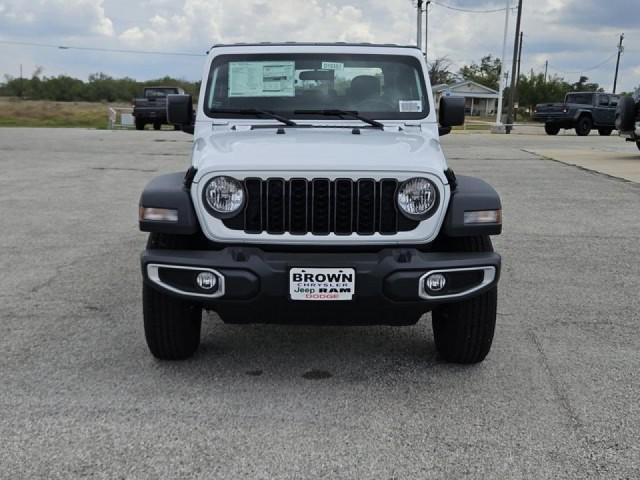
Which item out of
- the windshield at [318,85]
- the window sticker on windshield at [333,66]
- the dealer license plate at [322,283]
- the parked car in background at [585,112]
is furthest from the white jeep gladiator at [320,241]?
the parked car in background at [585,112]

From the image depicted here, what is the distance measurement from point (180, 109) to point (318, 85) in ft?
3.19

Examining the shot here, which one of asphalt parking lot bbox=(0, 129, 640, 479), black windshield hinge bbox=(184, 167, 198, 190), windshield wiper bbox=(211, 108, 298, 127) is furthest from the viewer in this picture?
windshield wiper bbox=(211, 108, 298, 127)

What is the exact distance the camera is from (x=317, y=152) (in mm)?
3770

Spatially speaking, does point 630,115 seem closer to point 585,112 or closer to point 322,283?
point 585,112

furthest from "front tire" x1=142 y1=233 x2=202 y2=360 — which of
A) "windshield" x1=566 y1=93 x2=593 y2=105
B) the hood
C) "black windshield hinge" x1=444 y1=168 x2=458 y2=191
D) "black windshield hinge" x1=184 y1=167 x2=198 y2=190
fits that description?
"windshield" x1=566 y1=93 x2=593 y2=105

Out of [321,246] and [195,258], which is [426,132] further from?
[195,258]

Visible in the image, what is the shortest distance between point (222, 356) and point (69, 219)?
17.0 feet

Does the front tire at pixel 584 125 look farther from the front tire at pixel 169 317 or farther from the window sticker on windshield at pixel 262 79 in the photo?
the front tire at pixel 169 317

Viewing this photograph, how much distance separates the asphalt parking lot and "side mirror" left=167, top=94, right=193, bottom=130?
138 cm

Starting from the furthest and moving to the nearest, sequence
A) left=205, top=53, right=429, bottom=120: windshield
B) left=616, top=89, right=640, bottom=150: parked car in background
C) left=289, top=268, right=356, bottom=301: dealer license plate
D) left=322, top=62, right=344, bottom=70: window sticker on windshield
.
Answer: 1. left=616, top=89, right=640, bottom=150: parked car in background
2. left=322, top=62, right=344, bottom=70: window sticker on windshield
3. left=205, top=53, right=429, bottom=120: windshield
4. left=289, top=268, right=356, bottom=301: dealer license plate

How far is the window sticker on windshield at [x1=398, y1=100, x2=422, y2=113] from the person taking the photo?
4.90m

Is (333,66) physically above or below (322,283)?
above

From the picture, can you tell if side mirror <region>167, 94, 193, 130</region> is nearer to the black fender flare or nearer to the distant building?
the black fender flare

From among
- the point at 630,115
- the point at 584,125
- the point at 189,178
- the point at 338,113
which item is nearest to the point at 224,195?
the point at 189,178
